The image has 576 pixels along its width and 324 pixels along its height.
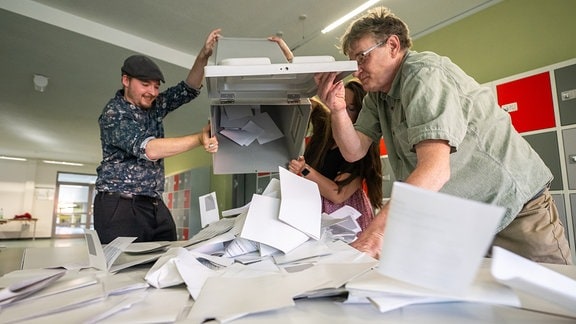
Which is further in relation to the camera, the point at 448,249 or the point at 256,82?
the point at 256,82

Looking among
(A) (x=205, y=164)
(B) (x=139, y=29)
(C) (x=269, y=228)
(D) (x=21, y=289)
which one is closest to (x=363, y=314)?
(C) (x=269, y=228)

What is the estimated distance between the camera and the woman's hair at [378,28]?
0.92m

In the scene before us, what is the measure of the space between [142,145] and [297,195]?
713mm

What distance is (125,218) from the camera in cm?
126

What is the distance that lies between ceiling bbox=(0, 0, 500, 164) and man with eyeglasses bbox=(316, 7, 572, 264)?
6.20 feet

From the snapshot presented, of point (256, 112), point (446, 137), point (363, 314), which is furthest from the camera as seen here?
point (256, 112)

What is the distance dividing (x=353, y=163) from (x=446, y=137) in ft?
2.32

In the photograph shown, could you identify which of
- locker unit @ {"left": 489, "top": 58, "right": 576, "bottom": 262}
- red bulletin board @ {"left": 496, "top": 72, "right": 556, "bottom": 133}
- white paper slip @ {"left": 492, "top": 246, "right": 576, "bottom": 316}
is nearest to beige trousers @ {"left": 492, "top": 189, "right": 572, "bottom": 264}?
white paper slip @ {"left": 492, "top": 246, "right": 576, "bottom": 316}

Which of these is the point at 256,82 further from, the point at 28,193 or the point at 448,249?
the point at 28,193

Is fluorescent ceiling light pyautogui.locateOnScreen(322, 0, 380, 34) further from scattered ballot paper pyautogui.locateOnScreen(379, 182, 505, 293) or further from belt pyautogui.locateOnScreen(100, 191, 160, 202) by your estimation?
scattered ballot paper pyautogui.locateOnScreen(379, 182, 505, 293)

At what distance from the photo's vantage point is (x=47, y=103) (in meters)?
5.12

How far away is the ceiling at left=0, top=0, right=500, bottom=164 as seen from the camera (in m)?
2.87

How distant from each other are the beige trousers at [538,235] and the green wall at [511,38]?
2.13m

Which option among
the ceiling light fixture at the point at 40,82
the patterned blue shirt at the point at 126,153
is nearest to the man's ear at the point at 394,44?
the patterned blue shirt at the point at 126,153
